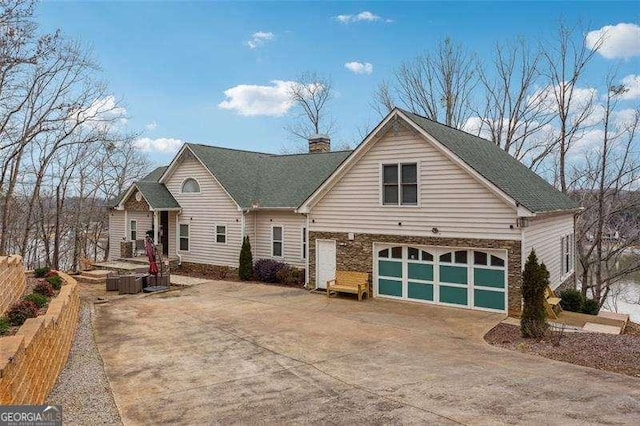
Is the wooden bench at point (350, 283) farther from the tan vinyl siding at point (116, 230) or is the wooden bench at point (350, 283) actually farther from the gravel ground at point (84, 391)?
the tan vinyl siding at point (116, 230)

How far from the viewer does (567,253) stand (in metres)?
18.4

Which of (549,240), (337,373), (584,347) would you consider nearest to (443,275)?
(549,240)

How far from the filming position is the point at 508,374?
7.82 metres

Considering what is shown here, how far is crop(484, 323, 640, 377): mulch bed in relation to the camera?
843 centimetres

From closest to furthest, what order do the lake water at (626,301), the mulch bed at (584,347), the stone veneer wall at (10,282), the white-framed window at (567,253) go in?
the stone veneer wall at (10,282) → the mulch bed at (584,347) → the white-framed window at (567,253) → the lake water at (626,301)

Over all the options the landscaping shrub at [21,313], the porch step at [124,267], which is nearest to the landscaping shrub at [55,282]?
the landscaping shrub at [21,313]

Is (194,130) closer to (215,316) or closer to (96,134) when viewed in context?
(96,134)

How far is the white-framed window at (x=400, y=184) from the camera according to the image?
47.5ft

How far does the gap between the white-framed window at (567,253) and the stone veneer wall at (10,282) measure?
1786cm

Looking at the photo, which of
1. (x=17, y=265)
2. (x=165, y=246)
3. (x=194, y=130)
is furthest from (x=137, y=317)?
(x=194, y=130)

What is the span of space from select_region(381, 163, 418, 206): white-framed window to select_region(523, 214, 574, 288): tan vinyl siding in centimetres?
361

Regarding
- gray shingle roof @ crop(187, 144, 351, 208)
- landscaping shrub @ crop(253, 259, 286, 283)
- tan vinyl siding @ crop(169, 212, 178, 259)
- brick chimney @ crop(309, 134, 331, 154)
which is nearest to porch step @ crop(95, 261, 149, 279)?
tan vinyl siding @ crop(169, 212, 178, 259)

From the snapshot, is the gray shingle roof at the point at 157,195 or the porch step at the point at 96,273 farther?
the gray shingle roof at the point at 157,195

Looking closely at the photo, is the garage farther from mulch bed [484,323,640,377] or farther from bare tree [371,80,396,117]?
bare tree [371,80,396,117]
